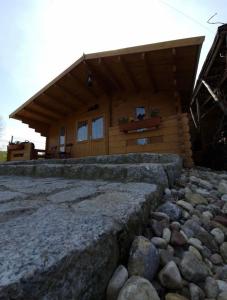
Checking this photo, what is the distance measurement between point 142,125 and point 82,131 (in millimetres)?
3763

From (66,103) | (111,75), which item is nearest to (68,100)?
(66,103)

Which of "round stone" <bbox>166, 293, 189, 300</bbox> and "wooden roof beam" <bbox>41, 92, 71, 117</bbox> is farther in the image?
"wooden roof beam" <bbox>41, 92, 71, 117</bbox>

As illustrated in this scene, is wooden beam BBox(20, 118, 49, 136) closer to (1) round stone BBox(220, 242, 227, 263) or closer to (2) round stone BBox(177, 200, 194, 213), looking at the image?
(2) round stone BBox(177, 200, 194, 213)

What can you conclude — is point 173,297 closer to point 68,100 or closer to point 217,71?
point 217,71

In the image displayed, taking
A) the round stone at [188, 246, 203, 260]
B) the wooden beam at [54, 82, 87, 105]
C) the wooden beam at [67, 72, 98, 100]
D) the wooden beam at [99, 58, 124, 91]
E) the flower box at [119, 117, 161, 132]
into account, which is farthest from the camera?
the wooden beam at [54, 82, 87, 105]

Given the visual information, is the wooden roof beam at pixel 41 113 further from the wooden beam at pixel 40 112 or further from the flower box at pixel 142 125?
the flower box at pixel 142 125

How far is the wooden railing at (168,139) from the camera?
372cm

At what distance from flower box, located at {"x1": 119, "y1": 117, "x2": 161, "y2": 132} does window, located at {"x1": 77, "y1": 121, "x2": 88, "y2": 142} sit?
3.02 meters

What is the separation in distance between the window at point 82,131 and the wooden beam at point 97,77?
1552 mm

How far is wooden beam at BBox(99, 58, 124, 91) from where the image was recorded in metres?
5.07

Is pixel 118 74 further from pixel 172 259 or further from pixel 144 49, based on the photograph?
pixel 172 259

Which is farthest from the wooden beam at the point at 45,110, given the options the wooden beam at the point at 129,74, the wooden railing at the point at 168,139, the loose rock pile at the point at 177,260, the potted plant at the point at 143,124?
the loose rock pile at the point at 177,260

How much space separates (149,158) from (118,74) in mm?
3825


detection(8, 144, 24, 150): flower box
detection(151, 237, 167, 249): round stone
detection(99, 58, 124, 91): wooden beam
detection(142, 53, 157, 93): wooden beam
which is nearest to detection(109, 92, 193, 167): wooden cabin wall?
detection(142, 53, 157, 93): wooden beam
